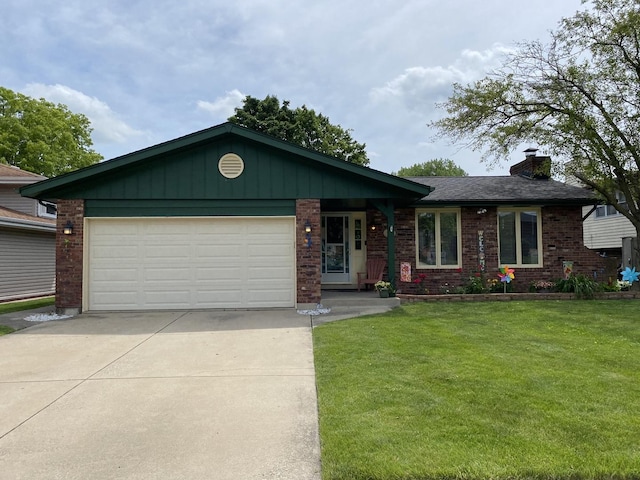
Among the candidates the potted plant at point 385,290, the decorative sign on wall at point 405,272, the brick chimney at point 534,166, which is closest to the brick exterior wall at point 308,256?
the potted plant at point 385,290

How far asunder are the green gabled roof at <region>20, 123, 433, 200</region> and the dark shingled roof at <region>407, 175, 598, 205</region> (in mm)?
2506

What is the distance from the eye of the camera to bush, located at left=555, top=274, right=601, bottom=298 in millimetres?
10258

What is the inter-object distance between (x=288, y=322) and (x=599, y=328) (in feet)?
17.5

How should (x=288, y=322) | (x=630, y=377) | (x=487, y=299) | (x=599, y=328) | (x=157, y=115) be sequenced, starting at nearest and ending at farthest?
(x=630, y=377)
(x=599, y=328)
(x=288, y=322)
(x=487, y=299)
(x=157, y=115)

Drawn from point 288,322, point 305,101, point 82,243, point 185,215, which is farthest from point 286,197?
point 305,101

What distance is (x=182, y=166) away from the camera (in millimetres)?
9562

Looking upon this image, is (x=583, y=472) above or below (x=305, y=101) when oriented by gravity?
below

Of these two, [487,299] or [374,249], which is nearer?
[487,299]

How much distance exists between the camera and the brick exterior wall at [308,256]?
9570 millimetres

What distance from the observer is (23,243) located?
13.6m

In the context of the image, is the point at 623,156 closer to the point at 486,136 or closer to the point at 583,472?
the point at 486,136

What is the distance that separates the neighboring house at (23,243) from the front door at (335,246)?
8100 mm

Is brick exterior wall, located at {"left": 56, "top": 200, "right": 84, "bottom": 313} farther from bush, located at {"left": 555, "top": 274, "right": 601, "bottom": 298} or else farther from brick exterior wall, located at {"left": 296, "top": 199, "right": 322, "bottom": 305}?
bush, located at {"left": 555, "top": 274, "right": 601, "bottom": 298}

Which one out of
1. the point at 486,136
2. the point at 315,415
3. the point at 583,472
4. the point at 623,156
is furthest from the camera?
the point at 486,136
